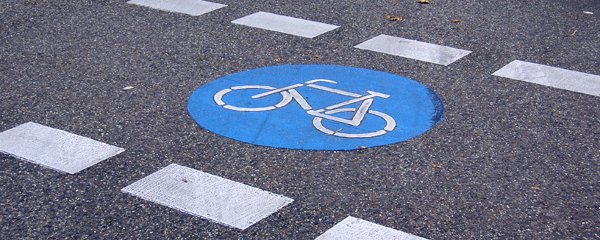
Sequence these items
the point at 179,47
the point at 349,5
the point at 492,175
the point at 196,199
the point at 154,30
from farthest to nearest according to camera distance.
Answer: the point at 349,5 → the point at 154,30 → the point at 179,47 → the point at 492,175 → the point at 196,199

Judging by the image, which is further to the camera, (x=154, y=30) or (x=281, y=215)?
(x=154, y=30)

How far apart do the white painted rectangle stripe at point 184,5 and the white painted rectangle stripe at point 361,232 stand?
16.4 feet

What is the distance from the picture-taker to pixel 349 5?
26.4 ft

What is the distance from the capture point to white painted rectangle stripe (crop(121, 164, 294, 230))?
3.26 m

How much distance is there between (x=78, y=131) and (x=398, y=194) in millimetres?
2523

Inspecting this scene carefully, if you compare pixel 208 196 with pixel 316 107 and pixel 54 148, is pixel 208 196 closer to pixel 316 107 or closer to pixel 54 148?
pixel 54 148

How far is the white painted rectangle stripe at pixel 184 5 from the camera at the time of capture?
753cm

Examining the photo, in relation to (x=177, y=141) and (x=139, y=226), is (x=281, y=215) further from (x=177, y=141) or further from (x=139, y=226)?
(x=177, y=141)

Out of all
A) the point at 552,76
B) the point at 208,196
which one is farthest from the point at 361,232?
the point at 552,76

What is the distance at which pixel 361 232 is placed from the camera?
123 inches

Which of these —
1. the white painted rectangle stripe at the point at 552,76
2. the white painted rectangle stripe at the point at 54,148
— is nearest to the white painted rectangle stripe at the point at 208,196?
the white painted rectangle stripe at the point at 54,148

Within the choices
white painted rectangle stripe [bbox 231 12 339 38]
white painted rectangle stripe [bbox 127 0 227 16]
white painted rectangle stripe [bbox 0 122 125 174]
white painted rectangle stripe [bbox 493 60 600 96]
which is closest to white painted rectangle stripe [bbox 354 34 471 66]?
white painted rectangle stripe [bbox 493 60 600 96]

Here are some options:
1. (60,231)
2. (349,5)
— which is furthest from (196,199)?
(349,5)

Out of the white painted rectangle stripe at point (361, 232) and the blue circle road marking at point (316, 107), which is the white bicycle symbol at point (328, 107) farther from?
the white painted rectangle stripe at point (361, 232)
